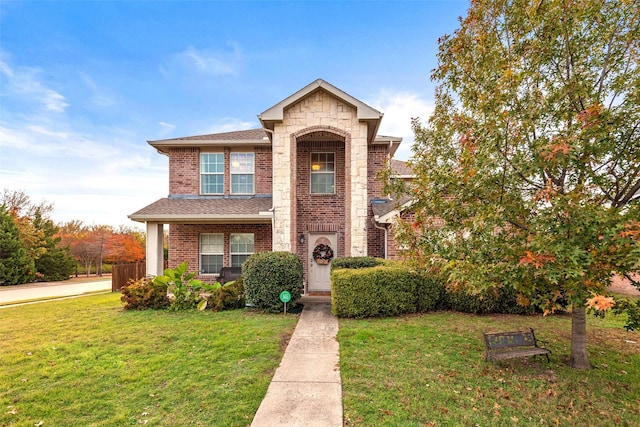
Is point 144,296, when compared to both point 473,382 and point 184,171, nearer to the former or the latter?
point 184,171

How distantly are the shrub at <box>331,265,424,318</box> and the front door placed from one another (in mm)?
3399

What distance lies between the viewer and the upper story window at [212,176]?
41.5 ft

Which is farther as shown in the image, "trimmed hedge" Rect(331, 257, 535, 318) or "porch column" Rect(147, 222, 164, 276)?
"porch column" Rect(147, 222, 164, 276)

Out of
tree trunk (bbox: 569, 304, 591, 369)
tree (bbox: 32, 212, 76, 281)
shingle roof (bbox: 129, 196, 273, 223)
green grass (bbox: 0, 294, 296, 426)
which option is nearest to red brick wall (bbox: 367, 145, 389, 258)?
shingle roof (bbox: 129, 196, 273, 223)

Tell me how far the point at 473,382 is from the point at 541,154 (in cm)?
332

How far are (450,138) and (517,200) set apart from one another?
167 cm

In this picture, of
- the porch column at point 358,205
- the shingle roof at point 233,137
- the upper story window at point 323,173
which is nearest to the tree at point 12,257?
the shingle roof at point 233,137

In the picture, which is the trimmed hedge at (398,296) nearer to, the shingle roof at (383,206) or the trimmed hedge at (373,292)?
the trimmed hedge at (373,292)

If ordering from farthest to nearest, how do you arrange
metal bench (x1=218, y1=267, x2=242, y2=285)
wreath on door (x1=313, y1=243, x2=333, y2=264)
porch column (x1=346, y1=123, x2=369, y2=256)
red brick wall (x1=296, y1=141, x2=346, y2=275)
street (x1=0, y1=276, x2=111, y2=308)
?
street (x1=0, y1=276, x2=111, y2=308) < metal bench (x1=218, y1=267, x2=242, y2=285) < red brick wall (x1=296, y1=141, x2=346, y2=275) < wreath on door (x1=313, y1=243, x2=333, y2=264) < porch column (x1=346, y1=123, x2=369, y2=256)

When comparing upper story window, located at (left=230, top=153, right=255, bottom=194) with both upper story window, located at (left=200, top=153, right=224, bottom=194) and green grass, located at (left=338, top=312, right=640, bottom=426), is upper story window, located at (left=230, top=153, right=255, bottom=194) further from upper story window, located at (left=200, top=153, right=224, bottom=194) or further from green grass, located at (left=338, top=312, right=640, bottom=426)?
green grass, located at (left=338, top=312, right=640, bottom=426)

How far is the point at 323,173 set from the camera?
11867 mm

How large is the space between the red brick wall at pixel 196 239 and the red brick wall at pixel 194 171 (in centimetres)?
152

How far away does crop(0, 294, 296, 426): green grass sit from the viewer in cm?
353

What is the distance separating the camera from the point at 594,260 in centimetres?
323
